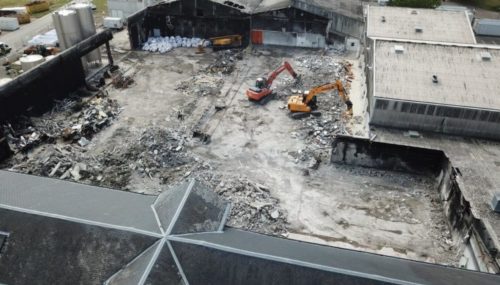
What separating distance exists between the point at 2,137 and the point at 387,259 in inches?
1044

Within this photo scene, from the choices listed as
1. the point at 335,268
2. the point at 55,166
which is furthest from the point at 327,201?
the point at 55,166

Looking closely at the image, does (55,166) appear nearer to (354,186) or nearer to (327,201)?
(327,201)

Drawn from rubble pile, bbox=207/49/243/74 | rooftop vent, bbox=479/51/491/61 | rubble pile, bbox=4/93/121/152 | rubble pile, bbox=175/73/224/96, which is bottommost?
rubble pile, bbox=4/93/121/152

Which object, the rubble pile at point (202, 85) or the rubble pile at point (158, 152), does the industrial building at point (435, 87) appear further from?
the rubble pile at point (202, 85)

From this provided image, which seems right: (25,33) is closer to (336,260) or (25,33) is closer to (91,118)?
(91,118)

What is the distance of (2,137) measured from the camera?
94.5 feet

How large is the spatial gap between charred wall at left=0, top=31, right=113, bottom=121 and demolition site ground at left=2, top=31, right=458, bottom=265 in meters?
1.12

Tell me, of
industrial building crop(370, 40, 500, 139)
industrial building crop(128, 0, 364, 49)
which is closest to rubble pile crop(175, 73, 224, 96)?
industrial building crop(128, 0, 364, 49)

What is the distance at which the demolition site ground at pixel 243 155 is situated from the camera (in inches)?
957

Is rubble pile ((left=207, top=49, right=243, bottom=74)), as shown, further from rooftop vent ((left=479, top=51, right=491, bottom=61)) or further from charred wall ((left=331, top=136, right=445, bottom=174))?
rooftop vent ((left=479, top=51, right=491, bottom=61))

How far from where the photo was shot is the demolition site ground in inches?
957

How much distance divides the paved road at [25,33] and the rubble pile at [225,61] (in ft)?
75.7

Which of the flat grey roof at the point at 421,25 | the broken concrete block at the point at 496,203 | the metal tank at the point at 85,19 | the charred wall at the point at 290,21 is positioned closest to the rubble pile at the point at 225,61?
the charred wall at the point at 290,21

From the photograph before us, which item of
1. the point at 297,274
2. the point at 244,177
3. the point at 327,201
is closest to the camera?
the point at 297,274
